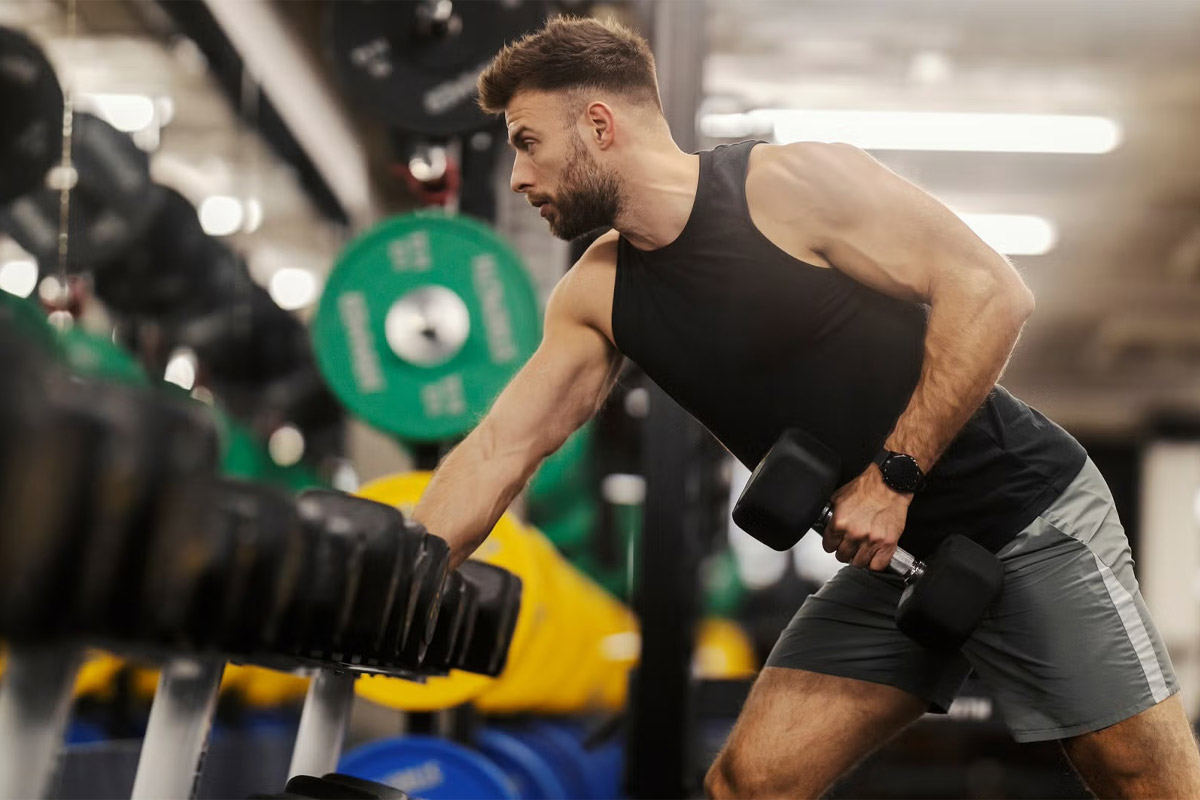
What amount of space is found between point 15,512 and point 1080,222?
309 inches

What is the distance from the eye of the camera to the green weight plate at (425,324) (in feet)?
10.4

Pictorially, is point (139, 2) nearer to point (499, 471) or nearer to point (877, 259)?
point (499, 471)

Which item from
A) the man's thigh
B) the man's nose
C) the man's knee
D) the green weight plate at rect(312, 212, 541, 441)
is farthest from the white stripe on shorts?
the green weight plate at rect(312, 212, 541, 441)

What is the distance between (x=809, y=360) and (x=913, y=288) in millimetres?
172

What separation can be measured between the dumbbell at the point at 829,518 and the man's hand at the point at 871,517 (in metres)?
0.03

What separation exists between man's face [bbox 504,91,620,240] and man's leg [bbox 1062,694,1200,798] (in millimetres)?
992

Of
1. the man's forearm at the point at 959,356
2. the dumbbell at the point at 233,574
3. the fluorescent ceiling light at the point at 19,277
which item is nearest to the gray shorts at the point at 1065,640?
the man's forearm at the point at 959,356

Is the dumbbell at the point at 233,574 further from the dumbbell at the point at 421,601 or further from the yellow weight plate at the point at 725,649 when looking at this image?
the yellow weight plate at the point at 725,649

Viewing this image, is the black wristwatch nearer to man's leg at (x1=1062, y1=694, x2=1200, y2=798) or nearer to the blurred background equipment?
man's leg at (x1=1062, y1=694, x2=1200, y2=798)

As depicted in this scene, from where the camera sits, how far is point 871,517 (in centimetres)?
179

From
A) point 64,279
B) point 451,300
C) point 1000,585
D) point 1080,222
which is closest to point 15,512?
point 1000,585

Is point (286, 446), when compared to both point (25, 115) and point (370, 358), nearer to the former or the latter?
point (370, 358)

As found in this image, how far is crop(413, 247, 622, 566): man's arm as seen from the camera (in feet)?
6.41

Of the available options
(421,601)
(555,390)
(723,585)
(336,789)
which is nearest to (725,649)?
(723,585)
